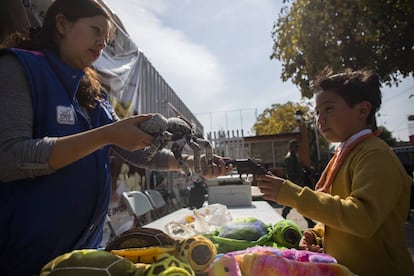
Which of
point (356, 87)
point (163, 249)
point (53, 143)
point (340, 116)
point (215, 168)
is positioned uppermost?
point (356, 87)

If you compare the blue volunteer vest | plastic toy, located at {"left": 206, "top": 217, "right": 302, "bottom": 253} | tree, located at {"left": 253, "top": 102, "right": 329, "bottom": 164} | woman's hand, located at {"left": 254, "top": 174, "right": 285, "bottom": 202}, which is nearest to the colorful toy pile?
the blue volunteer vest

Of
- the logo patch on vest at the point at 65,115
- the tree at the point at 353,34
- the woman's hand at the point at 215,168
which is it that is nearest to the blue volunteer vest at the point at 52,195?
the logo patch on vest at the point at 65,115

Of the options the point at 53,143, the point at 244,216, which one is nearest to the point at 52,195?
the point at 53,143

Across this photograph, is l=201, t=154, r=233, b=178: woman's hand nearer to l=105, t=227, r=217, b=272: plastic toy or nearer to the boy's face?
l=105, t=227, r=217, b=272: plastic toy

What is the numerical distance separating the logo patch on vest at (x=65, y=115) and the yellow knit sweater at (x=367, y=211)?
0.89m

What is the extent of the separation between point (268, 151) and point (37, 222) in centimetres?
1941

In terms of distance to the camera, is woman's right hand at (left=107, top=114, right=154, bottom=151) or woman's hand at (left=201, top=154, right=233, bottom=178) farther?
woman's hand at (left=201, top=154, right=233, bottom=178)

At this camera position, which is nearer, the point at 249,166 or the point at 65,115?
the point at 65,115

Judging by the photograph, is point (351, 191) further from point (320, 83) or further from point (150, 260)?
point (150, 260)

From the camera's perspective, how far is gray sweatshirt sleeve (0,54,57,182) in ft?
2.84

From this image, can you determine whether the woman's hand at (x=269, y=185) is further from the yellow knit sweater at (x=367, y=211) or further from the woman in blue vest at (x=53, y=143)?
the woman in blue vest at (x=53, y=143)

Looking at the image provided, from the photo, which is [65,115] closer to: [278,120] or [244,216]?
[244,216]

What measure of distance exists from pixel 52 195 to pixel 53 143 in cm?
20

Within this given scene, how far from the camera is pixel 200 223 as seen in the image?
2219 millimetres
